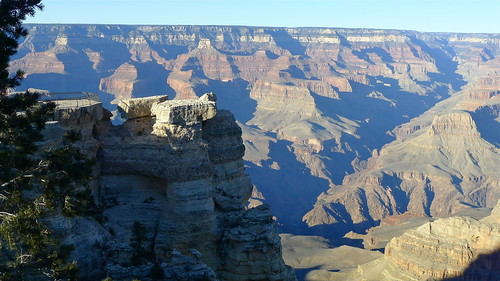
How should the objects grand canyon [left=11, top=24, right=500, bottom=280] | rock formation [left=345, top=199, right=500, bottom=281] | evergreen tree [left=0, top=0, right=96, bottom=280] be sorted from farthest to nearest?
rock formation [left=345, top=199, right=500, bottom=281]
grand canyon [left=11, top=24, right=500, bottom=280]
evergreen tree [left=0, top=0, right=96, bottom=280]

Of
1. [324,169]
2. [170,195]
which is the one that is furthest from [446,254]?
[324,169]

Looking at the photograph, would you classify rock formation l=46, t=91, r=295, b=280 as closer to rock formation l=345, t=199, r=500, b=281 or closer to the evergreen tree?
the evergreen tree

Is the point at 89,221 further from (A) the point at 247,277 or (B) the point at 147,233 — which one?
(A) the point at 247,277

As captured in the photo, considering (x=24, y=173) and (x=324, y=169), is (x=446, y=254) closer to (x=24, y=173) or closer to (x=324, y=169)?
(x=24, y=173)

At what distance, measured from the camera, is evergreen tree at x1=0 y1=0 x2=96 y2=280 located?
44.7ft

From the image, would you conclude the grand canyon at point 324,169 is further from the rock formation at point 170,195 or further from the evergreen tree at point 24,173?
the evergreen tree at point 24,173

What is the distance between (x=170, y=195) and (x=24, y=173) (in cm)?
866

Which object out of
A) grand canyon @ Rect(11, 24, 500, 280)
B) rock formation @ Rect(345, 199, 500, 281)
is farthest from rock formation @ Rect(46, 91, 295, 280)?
rock formation @ Rect(345, 199, 500, 281)

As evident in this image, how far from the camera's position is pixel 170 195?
22672 mm

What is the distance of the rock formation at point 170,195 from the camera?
2234cm

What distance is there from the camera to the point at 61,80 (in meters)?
195

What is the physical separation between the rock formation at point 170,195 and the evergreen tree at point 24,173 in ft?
18.7

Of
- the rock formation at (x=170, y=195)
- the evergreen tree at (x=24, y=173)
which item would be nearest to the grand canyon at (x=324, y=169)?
the rock formation at (x=170, y=195)

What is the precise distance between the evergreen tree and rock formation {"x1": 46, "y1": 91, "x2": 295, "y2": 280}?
571cm
